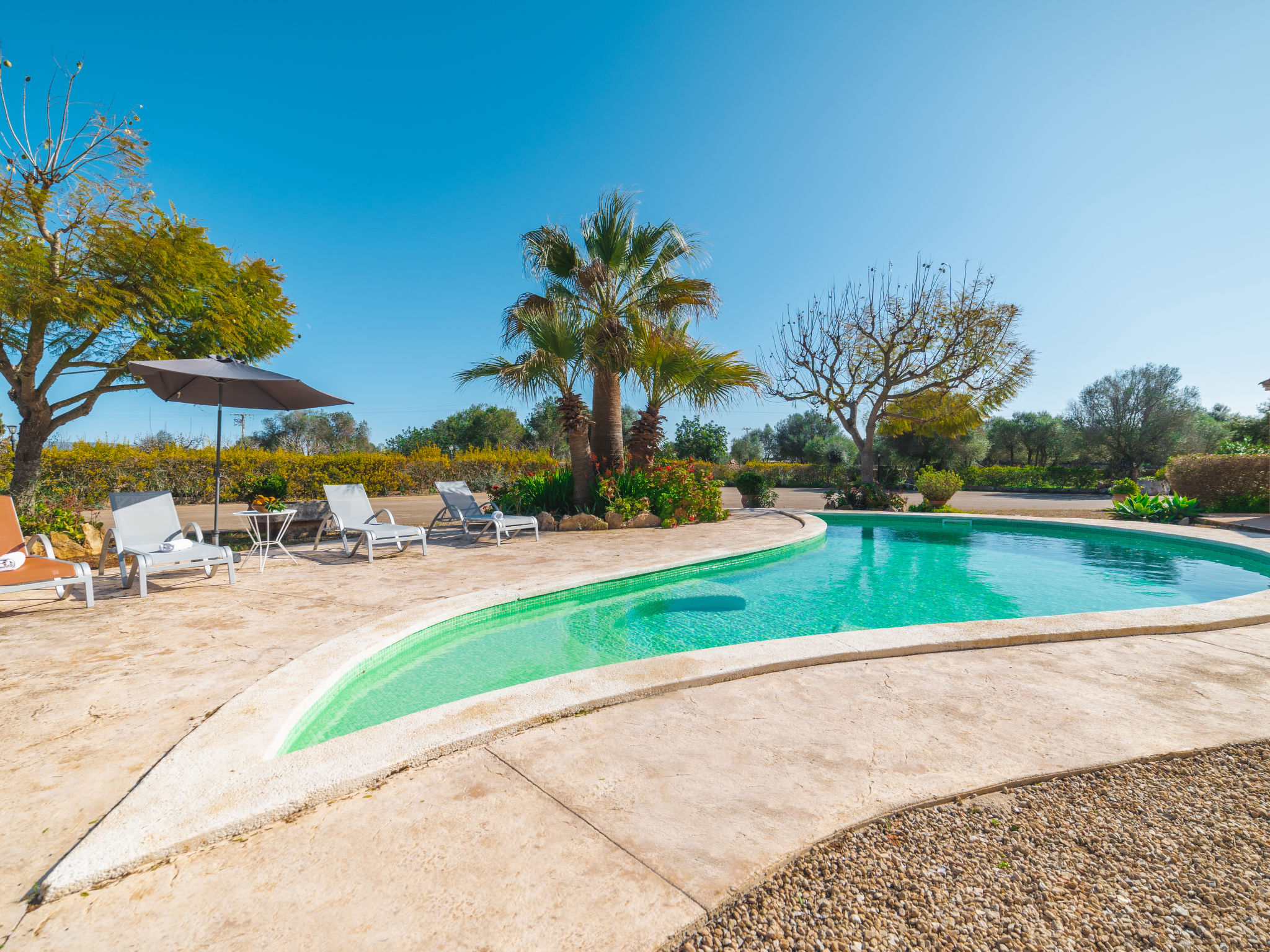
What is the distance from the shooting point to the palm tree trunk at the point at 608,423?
37.9 ft

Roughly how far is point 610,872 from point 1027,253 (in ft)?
58.2

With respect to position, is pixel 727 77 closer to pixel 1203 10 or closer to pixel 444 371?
pixel 1203 10

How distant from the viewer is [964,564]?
8.33 meters

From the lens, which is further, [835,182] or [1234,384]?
[1234,384]

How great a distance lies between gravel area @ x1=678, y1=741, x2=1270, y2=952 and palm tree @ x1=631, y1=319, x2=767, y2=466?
983 cm

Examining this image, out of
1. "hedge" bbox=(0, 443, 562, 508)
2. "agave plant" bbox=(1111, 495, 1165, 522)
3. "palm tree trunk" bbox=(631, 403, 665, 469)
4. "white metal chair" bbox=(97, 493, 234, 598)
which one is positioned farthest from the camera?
"hedge" bbox=(0, 443, 562, 508)

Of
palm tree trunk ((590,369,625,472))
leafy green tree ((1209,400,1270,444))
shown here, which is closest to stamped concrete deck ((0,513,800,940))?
palm tree trunk ((590,369,625,472))

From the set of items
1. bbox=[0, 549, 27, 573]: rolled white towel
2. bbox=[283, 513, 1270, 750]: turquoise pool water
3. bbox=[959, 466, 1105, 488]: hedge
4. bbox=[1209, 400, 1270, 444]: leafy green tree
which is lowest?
bbox=[283, 513, 1270, 750]: turquoise pool water

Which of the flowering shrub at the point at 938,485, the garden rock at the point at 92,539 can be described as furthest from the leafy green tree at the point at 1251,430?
the garden rock at the point at 92,539

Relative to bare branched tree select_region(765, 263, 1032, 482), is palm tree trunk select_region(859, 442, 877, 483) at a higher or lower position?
lower

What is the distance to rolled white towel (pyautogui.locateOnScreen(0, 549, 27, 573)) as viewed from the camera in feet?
14.1

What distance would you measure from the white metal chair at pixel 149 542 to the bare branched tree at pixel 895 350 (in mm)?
16056

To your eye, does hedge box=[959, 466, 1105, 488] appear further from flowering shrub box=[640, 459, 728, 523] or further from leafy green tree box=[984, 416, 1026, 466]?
flowering shrub box=[640, 459, 728, 523]

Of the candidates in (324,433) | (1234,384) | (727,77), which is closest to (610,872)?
(727,77)
